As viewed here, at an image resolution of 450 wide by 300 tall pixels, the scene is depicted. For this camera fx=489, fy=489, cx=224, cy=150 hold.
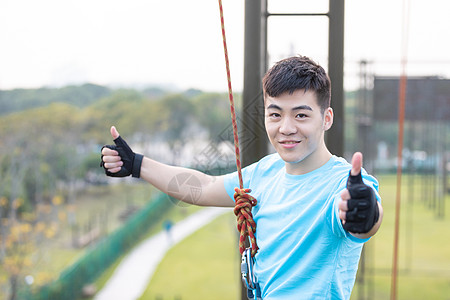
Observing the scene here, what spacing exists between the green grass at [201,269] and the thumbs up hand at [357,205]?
8.94 m

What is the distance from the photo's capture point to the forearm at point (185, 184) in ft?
4.86

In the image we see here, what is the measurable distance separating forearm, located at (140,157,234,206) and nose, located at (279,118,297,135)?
1.17 ft

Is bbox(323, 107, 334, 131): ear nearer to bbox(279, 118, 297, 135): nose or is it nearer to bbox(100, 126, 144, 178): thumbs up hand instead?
bbox(279, 118, 297, 135): nose

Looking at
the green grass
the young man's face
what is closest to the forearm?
the young man's face

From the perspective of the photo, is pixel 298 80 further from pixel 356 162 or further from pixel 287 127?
pixel 356 162

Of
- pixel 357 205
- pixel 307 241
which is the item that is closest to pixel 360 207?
pixel 357 205

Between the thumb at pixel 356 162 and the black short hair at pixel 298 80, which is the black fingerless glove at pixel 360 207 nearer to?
the thumb at pixel 356 162

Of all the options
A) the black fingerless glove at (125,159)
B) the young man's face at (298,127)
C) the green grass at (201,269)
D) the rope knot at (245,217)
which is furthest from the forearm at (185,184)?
the green grass at (201,269)

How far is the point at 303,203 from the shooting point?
1.19 m

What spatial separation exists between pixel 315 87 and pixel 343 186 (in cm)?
25

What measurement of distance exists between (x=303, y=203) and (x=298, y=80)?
30 cm

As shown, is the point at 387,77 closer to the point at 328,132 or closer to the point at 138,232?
the point at 328,132

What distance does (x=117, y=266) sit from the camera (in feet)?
38.8

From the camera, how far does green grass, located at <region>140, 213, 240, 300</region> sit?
11.1 metres
